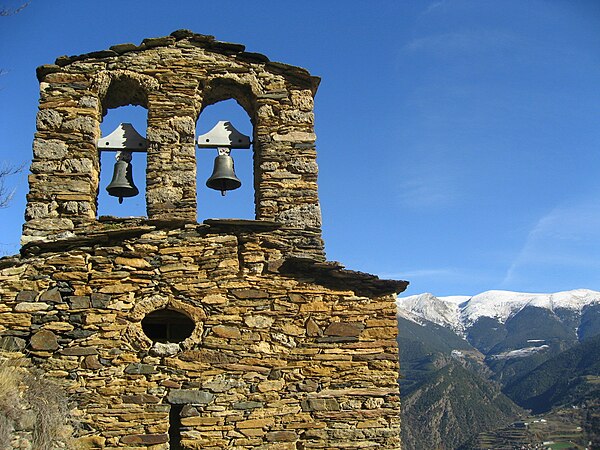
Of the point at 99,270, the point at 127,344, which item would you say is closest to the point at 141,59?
the point at 99,270

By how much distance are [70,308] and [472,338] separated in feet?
272

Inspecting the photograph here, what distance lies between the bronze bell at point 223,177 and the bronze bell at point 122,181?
0.96m

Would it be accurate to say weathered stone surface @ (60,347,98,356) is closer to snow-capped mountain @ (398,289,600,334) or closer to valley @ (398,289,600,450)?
valley @ (398,289,600,450)

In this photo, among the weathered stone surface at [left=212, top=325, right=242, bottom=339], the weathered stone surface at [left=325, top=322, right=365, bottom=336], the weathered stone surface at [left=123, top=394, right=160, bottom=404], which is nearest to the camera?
the weathered stone surface at [left=123, top=394, right=160, bottom=404]

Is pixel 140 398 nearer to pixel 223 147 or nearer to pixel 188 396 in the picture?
pixel 188 396

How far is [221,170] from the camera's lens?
24.5 ft

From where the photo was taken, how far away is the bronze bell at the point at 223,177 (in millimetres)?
7441

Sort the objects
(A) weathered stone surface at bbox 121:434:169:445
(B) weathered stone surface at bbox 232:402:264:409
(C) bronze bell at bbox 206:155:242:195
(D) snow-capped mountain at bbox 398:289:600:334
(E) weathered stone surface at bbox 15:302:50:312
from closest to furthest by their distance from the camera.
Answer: (A) weathered stone surface at bbox 121:434:169:445 → (B) weathered stone surface at bbox 232:402:264:409 → (E) weathered stone surface at bbox 15:302:50:312 → (C) bronze bell at bbox 206:155:242:195 → (D) snow-capped mountain at bbox 398:289:600:334

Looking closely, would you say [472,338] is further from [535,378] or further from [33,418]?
[33,418]

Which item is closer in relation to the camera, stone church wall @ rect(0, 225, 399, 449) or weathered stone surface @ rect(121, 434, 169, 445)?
weathered stone surface @ rect(121, 434, 169, 445)

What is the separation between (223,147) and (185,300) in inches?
84.7

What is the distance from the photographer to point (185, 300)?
6402mm

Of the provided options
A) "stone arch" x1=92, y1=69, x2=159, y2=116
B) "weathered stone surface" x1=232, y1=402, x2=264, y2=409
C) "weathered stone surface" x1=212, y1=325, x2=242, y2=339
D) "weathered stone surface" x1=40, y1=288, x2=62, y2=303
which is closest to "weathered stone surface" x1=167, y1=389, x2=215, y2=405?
"weathered stone surface" x1=232, y1=402, x2=264, y2=409

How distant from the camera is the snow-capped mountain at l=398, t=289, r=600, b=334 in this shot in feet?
285
